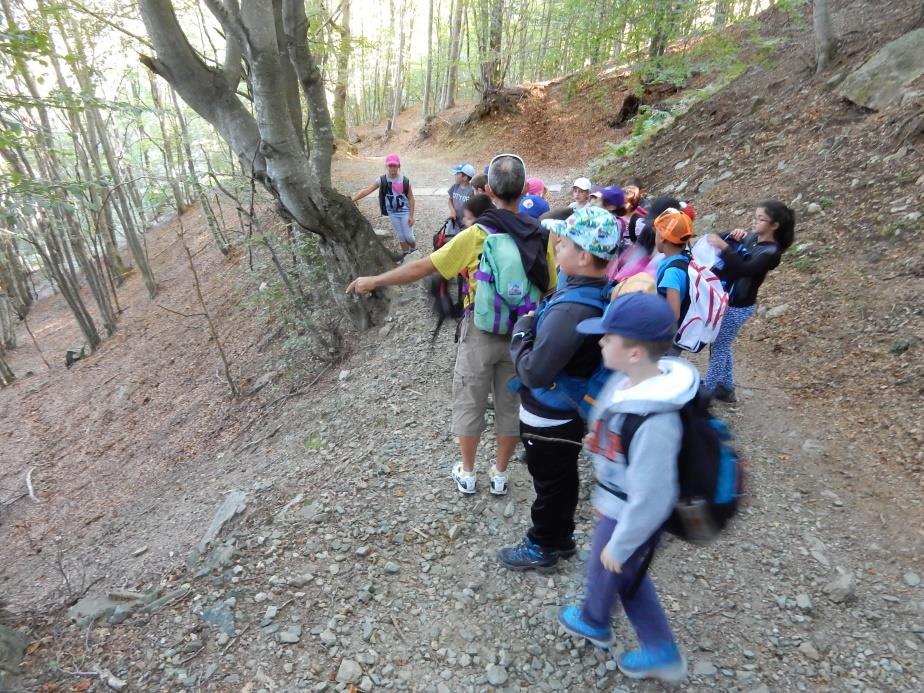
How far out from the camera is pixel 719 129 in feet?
30.8

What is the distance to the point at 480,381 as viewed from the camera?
3262mm

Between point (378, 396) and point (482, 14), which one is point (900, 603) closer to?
point (378, 396)

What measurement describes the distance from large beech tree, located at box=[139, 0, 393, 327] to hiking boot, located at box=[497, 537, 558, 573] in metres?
4.91

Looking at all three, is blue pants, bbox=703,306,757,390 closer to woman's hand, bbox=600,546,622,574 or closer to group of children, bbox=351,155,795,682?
group of children, bbox=351,155,795,682

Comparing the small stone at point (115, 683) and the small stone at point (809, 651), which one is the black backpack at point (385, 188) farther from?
the small stone at point (809, 651)

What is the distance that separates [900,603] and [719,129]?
29.1 ft

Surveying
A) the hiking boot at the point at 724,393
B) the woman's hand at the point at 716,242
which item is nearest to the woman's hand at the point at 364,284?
the woman's hand at the point at 716,242

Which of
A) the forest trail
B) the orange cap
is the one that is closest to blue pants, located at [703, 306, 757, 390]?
the forest trail

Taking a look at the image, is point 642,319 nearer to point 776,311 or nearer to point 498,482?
point 498,482

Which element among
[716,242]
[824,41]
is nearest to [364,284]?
[716,242]

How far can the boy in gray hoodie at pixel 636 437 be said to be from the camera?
181 cm

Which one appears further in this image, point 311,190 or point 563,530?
point 311,190

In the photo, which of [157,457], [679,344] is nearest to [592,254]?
[679,344]

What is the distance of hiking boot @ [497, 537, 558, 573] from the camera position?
10.2ft
